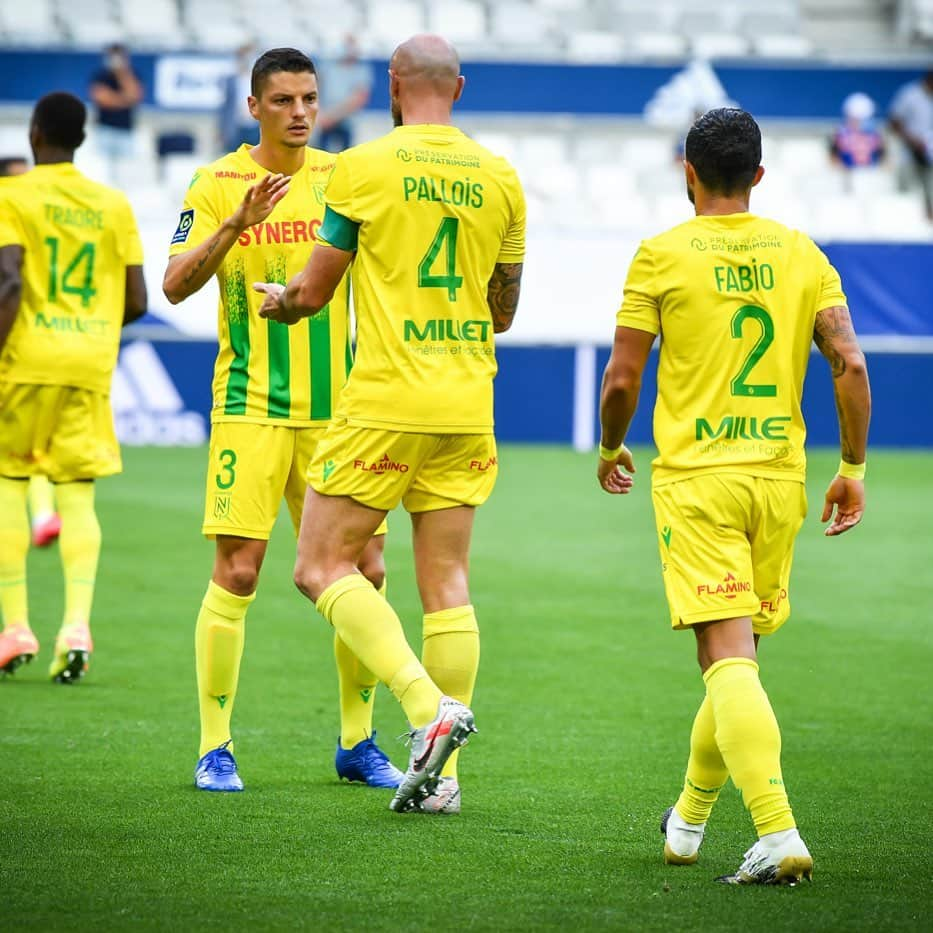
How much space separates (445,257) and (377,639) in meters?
1.08

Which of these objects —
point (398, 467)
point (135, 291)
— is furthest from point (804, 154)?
point (398, 467)

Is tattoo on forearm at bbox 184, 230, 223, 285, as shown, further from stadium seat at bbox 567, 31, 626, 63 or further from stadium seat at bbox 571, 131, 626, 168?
stadium seat at bbox 571, 131, 626, 168

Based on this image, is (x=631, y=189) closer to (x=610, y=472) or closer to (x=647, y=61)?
(x=647, y=61)

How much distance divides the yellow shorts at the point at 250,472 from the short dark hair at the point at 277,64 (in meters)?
1.08

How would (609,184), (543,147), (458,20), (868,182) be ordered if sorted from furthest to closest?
(458,20) → (543,147) → (868,182) → (609,184)

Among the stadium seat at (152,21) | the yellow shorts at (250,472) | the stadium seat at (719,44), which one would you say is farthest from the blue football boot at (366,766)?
the stadium seat at (719,44)

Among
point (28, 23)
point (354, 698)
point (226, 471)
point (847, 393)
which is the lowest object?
point (354, 698)

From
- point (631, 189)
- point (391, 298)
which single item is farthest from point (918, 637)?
point (631, 189)

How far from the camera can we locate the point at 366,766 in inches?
223

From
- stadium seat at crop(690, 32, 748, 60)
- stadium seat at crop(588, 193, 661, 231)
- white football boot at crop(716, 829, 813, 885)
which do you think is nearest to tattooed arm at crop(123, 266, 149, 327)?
white football boot at crop(716, 829, 813, 885)

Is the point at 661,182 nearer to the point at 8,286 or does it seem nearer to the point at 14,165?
the point at 14,165

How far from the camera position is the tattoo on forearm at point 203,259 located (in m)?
5.34

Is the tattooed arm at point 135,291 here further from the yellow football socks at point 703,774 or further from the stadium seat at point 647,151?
the stadium seat at point 647,151

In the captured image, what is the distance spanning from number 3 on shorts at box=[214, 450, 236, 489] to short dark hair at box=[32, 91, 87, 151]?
2.35 meters
